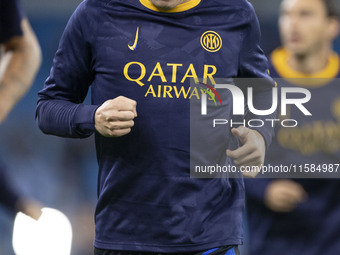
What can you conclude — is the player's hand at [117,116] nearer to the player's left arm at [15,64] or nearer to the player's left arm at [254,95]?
the player's left arm at [254,95]

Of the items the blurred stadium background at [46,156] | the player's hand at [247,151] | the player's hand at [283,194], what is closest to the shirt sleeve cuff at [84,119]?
the player's hand at [247,151]

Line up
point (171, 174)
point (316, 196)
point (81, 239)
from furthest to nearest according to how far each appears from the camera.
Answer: point (81, 239)
point (316, 196)
point (171, 174)

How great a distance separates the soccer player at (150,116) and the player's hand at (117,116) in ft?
0.17

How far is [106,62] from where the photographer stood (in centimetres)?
229

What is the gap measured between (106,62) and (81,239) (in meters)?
3.76

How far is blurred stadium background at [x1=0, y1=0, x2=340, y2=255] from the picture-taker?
20.1ft

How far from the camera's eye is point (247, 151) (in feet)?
7.34

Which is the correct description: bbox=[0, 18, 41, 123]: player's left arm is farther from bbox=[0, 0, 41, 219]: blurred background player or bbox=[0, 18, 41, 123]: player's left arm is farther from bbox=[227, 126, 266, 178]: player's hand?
bbox=[227, 126, 266, 178]: player's hand

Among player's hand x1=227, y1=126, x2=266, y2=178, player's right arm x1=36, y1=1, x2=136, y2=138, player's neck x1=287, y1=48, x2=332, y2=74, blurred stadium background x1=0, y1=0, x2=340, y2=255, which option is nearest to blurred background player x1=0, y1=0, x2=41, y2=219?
player's right arm x1=36, y1=1, x2=136, y2=138

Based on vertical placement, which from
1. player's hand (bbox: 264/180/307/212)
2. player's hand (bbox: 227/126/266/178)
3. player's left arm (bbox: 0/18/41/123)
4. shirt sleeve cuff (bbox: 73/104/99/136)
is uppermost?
player's left arm (bbox: 0/18/41/123)

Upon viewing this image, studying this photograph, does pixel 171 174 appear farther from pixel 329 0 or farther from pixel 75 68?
pixel 329 0

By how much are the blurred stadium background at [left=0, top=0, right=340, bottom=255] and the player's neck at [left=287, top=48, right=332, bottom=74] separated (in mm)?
2577

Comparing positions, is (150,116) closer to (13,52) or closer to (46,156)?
(13,52)

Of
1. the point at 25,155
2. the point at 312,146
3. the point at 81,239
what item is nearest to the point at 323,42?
the point at 312,146
